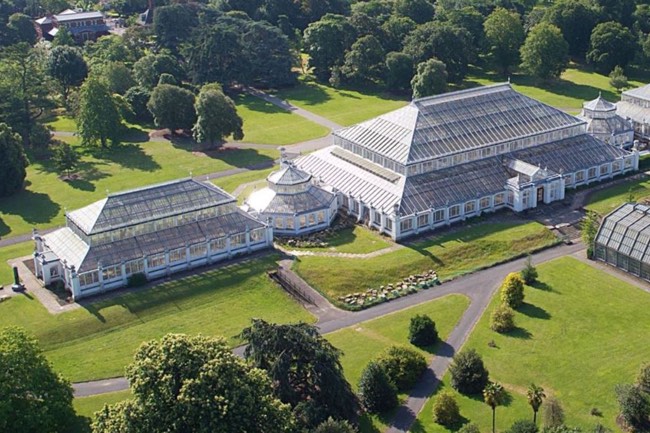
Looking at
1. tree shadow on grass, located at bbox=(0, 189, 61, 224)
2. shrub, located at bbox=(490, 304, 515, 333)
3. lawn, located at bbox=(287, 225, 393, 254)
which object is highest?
tree shadow on grass, located at bbox=(0, 189, 61, 224)

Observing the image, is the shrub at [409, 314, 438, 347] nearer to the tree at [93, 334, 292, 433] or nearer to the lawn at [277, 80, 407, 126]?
the tree at [93, 334, 292, 433]

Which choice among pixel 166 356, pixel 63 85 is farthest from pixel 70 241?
pixel 63 85

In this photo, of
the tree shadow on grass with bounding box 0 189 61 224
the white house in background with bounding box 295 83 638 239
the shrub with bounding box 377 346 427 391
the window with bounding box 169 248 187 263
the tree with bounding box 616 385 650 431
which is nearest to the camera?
the tree with bounding box 616 385 650 431

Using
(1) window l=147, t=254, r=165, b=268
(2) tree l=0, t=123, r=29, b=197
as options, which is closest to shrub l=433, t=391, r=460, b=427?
(1) window l=147, t=254, r=165, b=268

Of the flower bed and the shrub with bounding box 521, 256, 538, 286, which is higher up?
the shrub with bounding box 521, 256, 538, 286

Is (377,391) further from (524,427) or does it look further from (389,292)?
(389,292)

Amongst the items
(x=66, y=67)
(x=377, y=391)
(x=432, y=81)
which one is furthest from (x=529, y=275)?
(x=66, y=67)

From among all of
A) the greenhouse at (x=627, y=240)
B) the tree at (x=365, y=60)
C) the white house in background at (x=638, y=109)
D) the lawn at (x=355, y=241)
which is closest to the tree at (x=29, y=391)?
the lawn at (x=355, y=241)

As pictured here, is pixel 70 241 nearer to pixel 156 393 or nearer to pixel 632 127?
pixel 156 393
